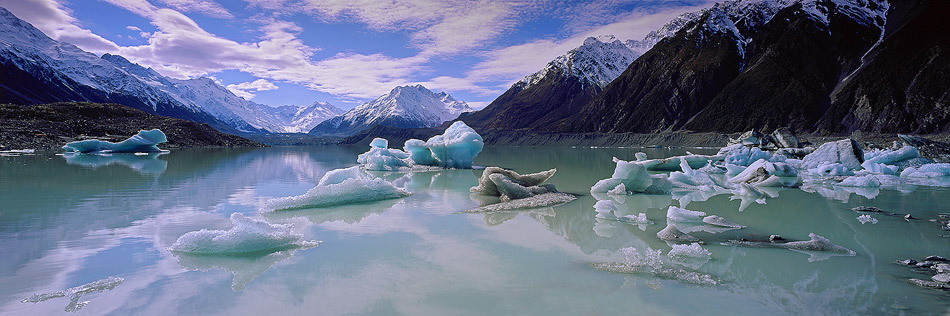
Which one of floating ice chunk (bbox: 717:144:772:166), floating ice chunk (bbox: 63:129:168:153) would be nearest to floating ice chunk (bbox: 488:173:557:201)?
floating ice chunk (bbox: 717:144:772:166)

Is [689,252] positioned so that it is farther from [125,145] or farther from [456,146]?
[125,145]

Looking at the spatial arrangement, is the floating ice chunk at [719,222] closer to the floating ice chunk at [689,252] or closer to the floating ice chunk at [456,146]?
the floating ice chunk at [689,252]

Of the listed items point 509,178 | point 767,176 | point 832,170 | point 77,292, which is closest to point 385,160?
point 509,178

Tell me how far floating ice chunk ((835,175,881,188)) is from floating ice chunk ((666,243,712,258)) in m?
12.6

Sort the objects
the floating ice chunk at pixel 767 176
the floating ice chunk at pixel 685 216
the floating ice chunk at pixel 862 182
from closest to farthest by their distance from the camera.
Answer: the floating ice chunk at pixel 685 216
the floating ice chunk at pixel 862 182
the floating ice chunk at pixel 767 176

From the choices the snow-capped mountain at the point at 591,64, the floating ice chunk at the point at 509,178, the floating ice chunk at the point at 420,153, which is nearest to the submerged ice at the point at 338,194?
the floating ice chunk at the point at 509,178

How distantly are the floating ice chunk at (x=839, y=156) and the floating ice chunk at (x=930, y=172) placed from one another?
5.37 feet

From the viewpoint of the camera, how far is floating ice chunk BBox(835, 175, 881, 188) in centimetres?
1415

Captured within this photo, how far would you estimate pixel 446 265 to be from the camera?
5406 millimetres

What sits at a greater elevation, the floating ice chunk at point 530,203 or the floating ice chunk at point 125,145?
the floating ice chunk at point 530,203

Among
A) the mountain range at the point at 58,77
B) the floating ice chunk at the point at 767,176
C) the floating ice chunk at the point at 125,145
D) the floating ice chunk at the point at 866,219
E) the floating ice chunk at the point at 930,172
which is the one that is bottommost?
the floating ice chunk at the point at 125,145

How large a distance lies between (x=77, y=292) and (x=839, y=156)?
2427cm

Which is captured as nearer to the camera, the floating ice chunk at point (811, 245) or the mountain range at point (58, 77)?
the floating ice chunk at point (811, 245)

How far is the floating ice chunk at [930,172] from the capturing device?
16.3 meters
